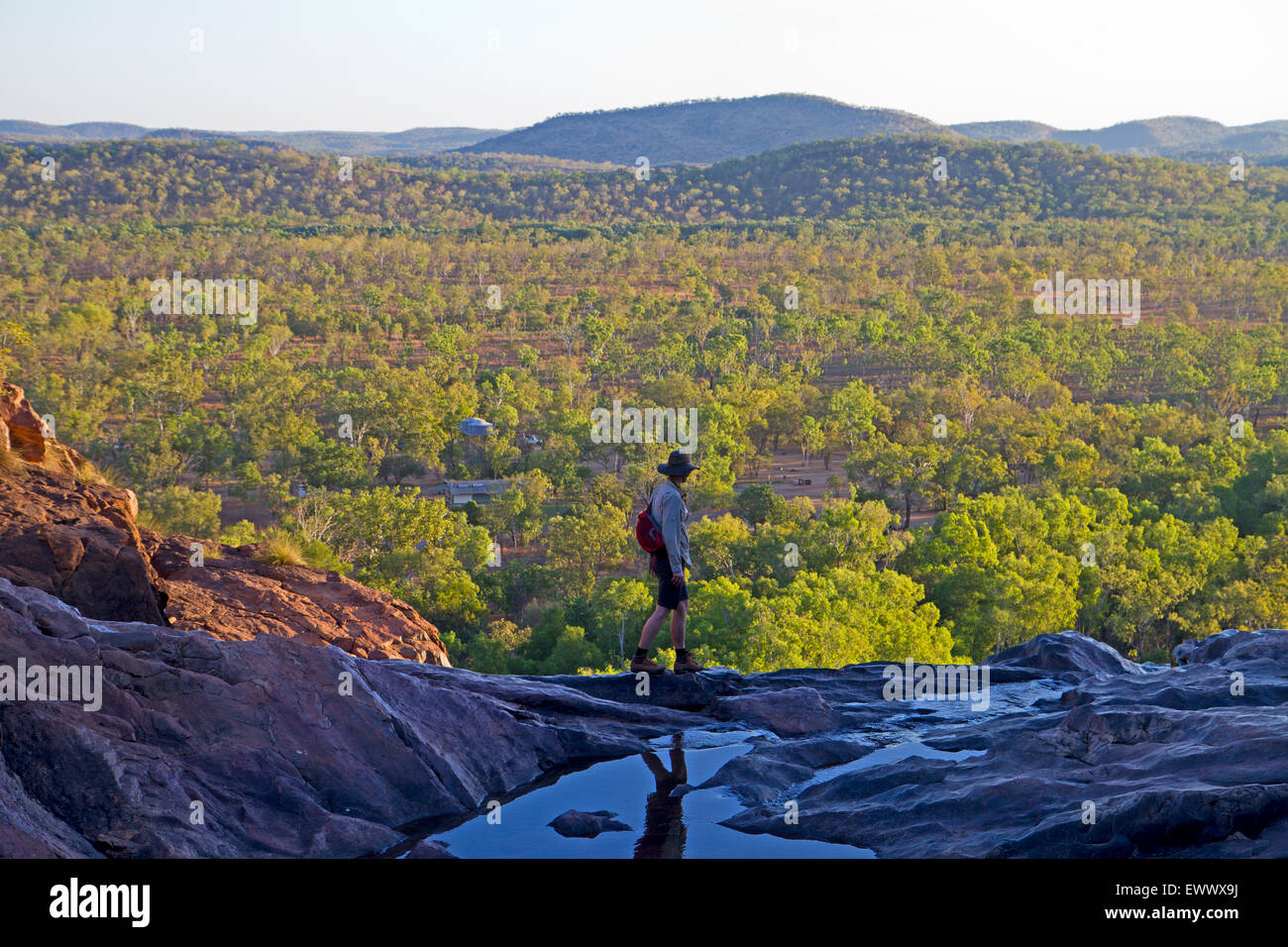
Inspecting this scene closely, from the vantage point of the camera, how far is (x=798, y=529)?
40125 mm

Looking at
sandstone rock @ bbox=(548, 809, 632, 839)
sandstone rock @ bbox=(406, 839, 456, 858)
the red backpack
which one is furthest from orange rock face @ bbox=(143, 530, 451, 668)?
sandstone rock @ bbox=(406, 839, 456, 858)

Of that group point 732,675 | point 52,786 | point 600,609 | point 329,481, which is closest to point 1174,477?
point 600,609

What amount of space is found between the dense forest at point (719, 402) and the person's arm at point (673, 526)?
680 centimetres

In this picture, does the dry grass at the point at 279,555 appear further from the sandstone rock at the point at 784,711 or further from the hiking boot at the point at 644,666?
the sandstone rock at the point at 784,711

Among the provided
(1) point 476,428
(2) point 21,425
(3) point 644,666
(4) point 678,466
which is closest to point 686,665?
(3) point 644,666

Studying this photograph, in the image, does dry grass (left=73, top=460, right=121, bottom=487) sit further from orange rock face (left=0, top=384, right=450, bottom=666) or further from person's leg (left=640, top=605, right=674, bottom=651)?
person's leg (left=640, top=605, right=674, bottom=651)

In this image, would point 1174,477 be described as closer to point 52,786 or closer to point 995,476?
point 995,476

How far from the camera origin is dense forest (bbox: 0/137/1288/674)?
3528 centimetres

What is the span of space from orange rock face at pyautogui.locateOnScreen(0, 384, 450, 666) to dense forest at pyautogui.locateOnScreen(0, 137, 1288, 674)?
1465 millimetres

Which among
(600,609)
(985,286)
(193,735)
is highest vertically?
(985,286)

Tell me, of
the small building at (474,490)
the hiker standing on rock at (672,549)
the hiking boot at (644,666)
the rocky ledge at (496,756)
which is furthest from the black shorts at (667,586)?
the small building at (474,490)

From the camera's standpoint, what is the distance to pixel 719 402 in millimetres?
62219

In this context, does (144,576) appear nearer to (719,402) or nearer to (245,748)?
(245,748)
